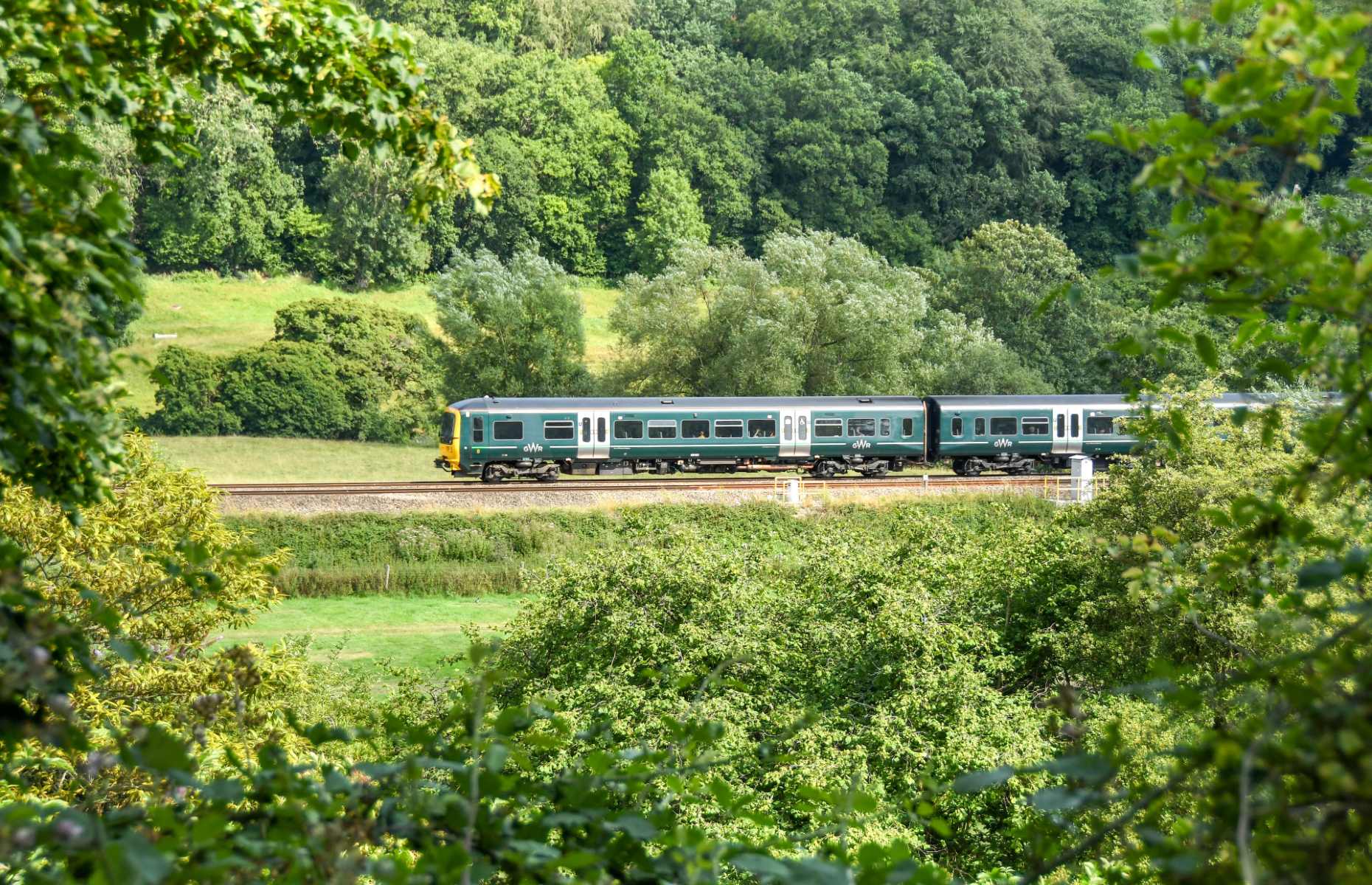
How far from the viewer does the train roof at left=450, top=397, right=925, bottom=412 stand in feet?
107

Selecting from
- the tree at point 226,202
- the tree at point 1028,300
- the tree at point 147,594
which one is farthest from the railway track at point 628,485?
the tree at point 226,202

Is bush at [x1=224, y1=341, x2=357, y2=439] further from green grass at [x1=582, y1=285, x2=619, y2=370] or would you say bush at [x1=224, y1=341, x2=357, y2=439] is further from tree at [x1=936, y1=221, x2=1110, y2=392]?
tree at [x1=936, y1=221, x2=1110, y2=392]

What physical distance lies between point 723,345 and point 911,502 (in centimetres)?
1125

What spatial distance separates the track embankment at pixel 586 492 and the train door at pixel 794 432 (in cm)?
74

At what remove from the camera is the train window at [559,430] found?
32625 millimetres

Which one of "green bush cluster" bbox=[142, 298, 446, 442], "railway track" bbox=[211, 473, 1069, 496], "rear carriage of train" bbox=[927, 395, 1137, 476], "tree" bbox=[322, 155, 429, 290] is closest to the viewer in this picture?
"railway track" bbox=[211, 473, 1069, 496]

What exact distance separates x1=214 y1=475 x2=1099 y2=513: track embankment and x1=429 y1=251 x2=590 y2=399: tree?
887cm

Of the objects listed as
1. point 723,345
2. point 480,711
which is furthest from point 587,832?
point 723,345

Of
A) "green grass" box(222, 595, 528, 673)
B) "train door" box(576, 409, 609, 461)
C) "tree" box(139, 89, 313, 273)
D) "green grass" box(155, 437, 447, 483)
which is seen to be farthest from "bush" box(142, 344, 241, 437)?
"green grass" box(222, 595, 528, 673)

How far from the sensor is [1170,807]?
10.0 meters

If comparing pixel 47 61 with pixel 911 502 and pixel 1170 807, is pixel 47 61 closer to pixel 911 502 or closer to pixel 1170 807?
pixel 1170 807

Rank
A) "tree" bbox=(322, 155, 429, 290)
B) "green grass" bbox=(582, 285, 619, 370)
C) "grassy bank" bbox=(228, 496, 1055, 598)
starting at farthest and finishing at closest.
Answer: "tree" bbox=(322, 155, 429, 290) → "green grass" bbox=(582, 285, 619, 370) → "grassy bank" bbox=(228, 496, 1055, 598)

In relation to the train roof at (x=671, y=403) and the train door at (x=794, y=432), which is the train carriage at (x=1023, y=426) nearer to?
the train roof at (x=671, y=403)

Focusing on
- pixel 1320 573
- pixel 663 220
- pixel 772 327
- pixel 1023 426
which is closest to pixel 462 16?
pixel 663 220
